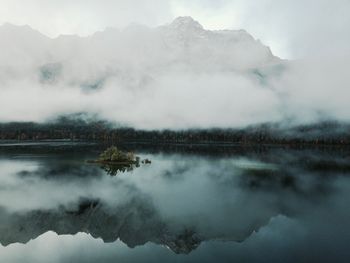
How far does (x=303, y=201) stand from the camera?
89.9 meters

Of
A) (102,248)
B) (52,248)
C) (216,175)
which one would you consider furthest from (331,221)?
(216,175)

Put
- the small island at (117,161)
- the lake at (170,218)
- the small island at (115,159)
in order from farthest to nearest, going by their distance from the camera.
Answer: the small island at (115,159) < the small island at (117,161) < the lake at (170,218)

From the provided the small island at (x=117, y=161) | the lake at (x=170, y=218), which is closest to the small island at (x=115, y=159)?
the small island at (x=117, y=161)

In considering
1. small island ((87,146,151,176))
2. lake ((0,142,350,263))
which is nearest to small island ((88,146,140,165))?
small island ((87,146,151,176))

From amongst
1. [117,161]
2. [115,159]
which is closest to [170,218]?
[117,161]

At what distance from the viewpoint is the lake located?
52.9 metres

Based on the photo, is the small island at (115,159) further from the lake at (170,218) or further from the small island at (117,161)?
the lake at (170,218)

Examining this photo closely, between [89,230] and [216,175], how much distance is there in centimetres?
7580

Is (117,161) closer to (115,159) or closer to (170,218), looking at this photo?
(115,159)

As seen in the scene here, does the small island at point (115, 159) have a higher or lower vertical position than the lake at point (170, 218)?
higher

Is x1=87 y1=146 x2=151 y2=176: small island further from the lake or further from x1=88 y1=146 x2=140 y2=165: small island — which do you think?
the lake

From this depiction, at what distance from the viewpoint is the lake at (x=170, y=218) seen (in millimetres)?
52906

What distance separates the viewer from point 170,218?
235ft

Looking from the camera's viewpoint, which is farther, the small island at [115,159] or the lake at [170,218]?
the small island at [115,159]
